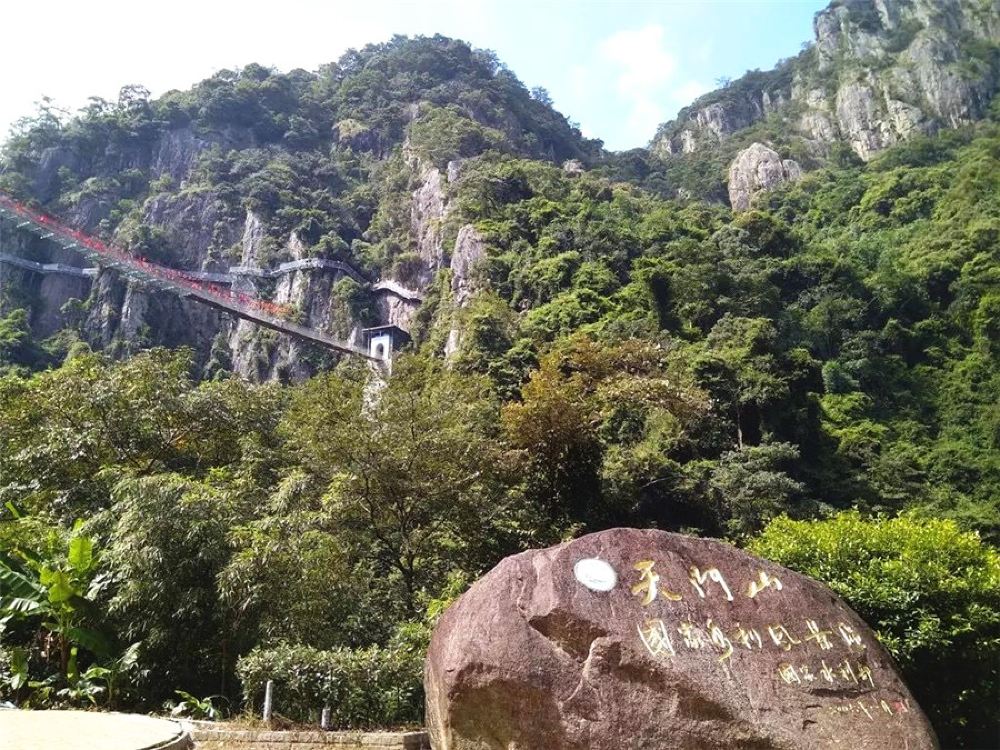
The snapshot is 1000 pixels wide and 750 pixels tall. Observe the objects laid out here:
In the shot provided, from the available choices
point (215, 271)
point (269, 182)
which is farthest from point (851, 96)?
point (215, 271)

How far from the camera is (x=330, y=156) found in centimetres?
5384

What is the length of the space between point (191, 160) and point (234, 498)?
49294mm

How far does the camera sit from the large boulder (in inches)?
177

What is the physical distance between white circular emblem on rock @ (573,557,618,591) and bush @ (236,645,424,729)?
2469 millimetres

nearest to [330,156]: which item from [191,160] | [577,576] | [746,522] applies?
[191,160]

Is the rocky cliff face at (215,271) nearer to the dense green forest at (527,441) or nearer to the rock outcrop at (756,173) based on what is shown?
the dense green forest at (527,441)

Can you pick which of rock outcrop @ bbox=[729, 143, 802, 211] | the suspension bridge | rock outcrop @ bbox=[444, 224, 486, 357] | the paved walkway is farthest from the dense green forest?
the suspension bridge

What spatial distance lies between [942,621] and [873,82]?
57.1 meters

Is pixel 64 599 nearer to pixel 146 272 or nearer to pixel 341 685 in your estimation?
pixel 341 685

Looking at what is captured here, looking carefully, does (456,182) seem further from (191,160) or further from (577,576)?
(577,576)

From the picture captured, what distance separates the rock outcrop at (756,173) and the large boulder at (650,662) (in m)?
45.4

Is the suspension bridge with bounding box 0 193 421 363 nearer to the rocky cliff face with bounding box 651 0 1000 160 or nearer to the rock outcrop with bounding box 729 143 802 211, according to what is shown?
the rock outcrop with bounding box 729 143 802 211

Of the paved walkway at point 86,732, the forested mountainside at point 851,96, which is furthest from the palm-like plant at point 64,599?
the forested mountainside at point 851,96

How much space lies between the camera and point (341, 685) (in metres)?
6.52
